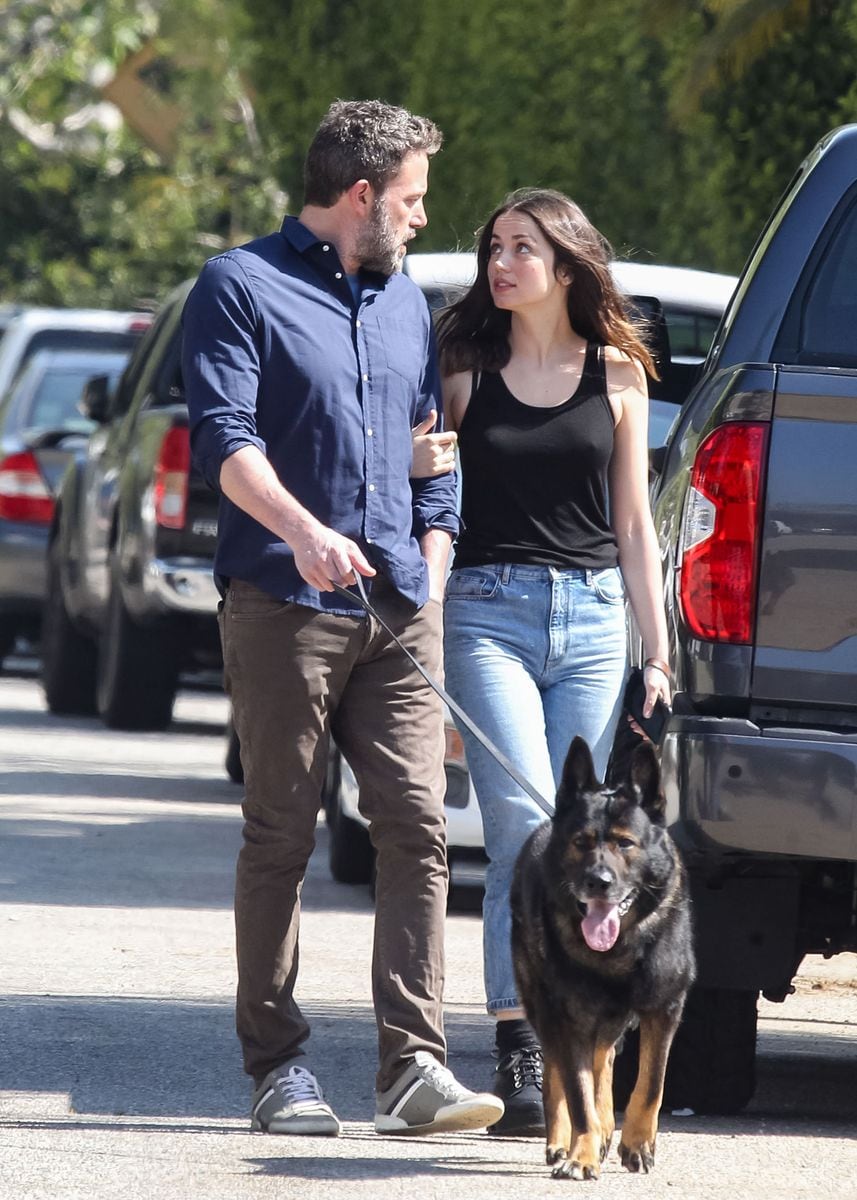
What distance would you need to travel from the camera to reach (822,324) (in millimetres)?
5426

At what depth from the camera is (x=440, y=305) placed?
859cm

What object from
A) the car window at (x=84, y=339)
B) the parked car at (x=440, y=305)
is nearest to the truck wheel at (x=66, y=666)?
the car window at (x=84, y=339)

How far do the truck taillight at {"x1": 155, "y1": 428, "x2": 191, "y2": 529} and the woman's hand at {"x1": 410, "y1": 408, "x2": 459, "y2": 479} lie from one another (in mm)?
6652

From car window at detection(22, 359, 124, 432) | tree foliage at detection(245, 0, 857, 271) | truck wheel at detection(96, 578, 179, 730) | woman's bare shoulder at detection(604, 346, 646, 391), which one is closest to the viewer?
woman's bare shoulder at detection(604, 346, 646, 391)

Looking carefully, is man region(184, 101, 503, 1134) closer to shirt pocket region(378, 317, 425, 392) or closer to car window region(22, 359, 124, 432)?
shirt pocket region(378, 317, 425, 392)

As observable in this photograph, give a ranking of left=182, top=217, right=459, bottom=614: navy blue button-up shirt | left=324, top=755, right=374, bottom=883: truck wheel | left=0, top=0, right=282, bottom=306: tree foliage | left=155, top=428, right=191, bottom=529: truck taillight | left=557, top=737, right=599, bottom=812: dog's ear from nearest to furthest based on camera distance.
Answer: left=557, top=737, right=599, bottom=812: dog's ear, left=182, top=217, right=459, bottom=614: navy blue button-up shirt, left=324, top=755, right=374, bottom=883: truck wheel, left=155, top=428, right=191, bottom=529: truck taillight, left=0, top=0, right=282, bottom=306: tree foliage

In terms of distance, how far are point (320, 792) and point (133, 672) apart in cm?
871

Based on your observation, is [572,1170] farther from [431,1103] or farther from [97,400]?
[97,400]

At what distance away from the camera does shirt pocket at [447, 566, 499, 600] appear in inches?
221

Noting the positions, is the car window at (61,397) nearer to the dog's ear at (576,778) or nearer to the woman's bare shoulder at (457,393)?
the woman's bare shoulder at (457,393)

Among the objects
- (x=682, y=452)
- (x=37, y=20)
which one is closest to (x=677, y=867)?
(x=682, y=452)

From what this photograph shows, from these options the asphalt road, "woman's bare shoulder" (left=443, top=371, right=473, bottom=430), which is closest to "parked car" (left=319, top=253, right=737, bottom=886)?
the asphalt road

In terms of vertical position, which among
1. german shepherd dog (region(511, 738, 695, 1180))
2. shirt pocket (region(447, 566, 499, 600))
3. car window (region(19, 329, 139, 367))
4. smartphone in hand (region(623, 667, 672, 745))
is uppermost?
car window (region(19, 329, 139, 367))

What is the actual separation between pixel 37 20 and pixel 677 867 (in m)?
38.7
